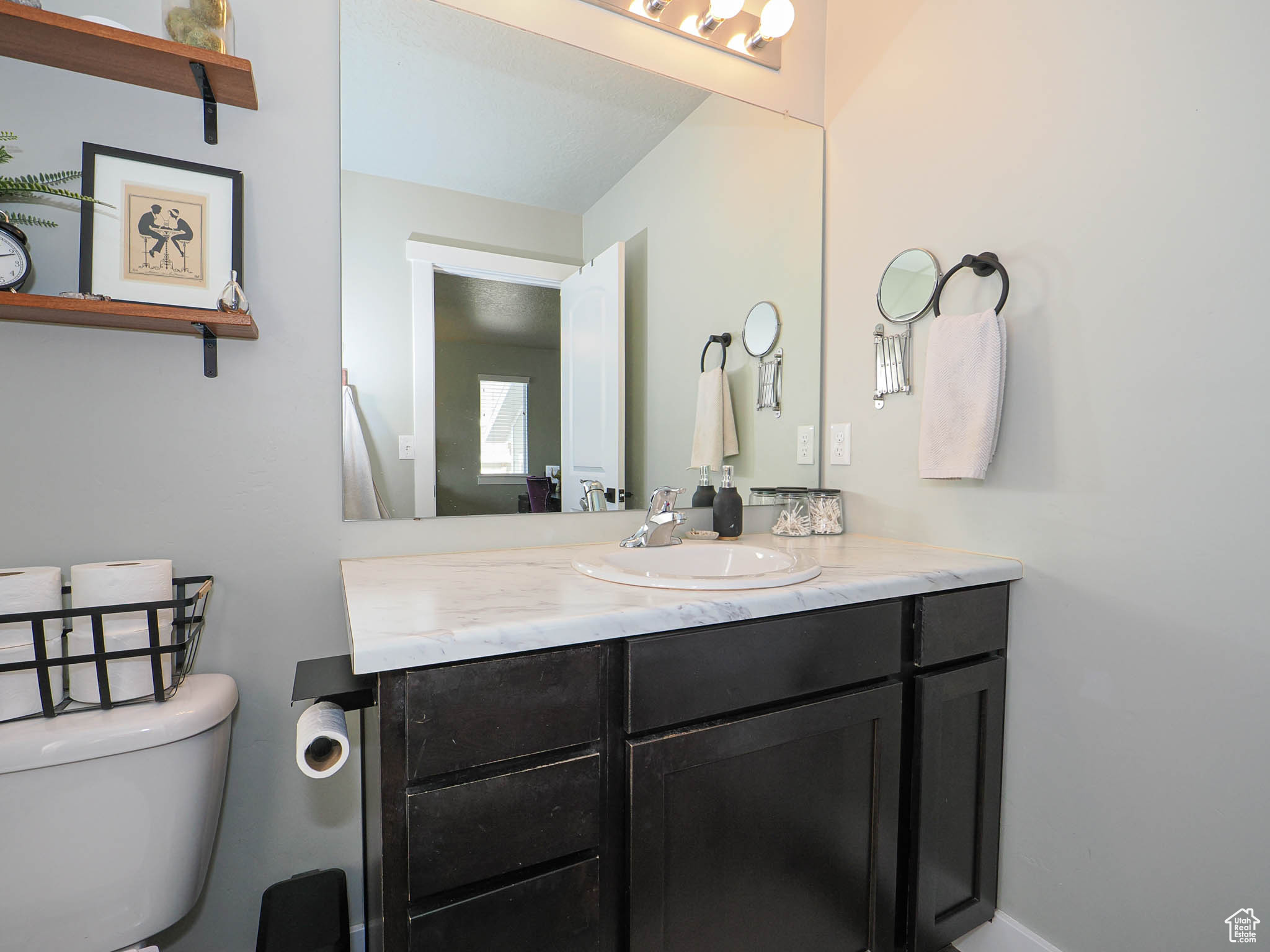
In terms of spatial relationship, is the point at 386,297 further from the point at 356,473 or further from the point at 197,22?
the point at 197,22

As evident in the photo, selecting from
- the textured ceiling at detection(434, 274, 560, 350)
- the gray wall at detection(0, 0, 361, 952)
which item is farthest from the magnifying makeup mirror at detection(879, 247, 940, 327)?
the gray wall at detection(0, 0, 361, 952)

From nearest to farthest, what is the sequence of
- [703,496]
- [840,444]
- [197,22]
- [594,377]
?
[197,22], [594,377], [703,496], [840,444]

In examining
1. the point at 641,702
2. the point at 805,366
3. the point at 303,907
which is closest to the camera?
the point at 641,702

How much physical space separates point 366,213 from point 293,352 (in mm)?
327

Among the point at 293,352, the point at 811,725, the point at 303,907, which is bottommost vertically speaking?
the point at 303,907

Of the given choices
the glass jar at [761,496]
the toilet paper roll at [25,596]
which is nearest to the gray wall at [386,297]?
the toilet paper roll at [25,596]

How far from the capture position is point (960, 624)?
1166mm

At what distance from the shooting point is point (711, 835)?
893 mm

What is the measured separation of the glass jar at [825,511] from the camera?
1630mm

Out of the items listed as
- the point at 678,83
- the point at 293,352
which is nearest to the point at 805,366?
the point at 678,83

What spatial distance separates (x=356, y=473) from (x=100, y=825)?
650 mm

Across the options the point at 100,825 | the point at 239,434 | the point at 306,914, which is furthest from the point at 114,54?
the point at 306,914

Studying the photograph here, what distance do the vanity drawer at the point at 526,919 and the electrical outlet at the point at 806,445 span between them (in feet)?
4.08

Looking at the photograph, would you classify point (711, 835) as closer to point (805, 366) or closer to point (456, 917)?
point (456, 917)
